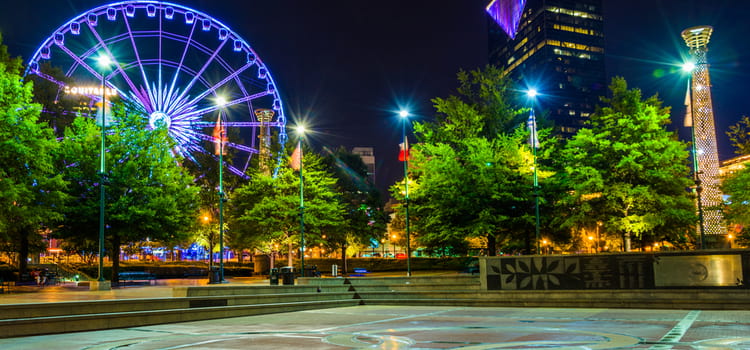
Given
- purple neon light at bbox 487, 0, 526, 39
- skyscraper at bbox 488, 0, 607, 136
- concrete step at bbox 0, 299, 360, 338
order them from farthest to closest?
skyscraper at bbox 488, 0, 607, 136 → purple neon light at bbox 487, 0, 526, 39 → concrete step at bbox 0, 299, 360, 338

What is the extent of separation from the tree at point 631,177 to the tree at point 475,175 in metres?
2.55

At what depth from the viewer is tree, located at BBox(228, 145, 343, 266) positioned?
4444 cm

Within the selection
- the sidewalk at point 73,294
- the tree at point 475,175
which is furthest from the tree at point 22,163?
the tree at point 475,175

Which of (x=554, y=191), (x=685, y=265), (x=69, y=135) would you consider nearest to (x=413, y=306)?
Result: (x=685, y=265)

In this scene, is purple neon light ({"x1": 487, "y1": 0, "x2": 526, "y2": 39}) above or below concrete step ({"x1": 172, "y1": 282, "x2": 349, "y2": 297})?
above

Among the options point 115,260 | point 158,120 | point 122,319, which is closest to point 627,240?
point 122,319

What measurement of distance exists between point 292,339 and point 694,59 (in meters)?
48.1

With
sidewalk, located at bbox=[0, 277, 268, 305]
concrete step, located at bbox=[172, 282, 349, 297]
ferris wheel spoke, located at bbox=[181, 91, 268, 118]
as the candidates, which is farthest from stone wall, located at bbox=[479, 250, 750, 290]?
ferris wheel spoke, located at bbox=[181, 91, 268, 118]

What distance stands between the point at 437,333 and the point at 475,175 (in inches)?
790

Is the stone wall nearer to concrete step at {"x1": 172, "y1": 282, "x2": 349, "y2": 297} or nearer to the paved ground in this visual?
the paved ground

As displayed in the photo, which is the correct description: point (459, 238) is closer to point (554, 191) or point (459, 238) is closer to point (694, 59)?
point (554, 191)

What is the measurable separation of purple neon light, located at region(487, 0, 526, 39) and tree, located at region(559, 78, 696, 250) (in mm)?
16199

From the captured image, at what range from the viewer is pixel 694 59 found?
49969 millimetres

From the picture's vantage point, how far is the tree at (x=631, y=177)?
1252 inches
